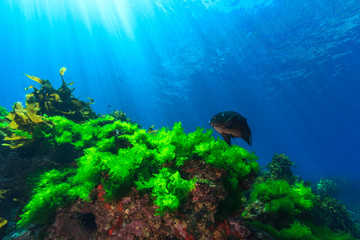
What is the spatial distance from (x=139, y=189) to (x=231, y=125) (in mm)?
1531

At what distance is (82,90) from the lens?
87.6m

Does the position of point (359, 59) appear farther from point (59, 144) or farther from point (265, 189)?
point (59, 144)

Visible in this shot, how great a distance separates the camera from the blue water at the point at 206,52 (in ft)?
84.4

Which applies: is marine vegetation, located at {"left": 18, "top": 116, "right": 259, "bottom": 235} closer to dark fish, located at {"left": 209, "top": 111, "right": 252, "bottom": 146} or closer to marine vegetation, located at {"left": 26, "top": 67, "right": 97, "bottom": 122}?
dark fish, located at {"left": 209, "top": 111, "right": 252, "bottom": 146}

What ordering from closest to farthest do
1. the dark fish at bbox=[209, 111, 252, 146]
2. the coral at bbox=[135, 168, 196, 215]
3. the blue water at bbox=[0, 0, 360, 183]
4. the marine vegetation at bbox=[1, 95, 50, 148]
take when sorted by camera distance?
the coral at bbox=[135, 168, 196, 215]
the dark fish at bbox=[209, 111, 252, 146]
the marine vegetation at bbox=[1, 95, 50, 148]
the blue water at bbox=[0, 0, 360, 183]

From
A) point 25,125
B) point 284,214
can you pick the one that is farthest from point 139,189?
point 25,125

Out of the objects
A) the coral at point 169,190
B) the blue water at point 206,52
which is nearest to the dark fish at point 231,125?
the coral at point 169,190

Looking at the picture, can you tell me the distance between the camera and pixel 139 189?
1940 mm

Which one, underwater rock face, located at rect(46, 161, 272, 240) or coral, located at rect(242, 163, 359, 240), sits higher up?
coral, located at rect(242, 163, 359, 240)

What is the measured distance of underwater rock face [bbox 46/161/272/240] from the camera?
69.7 inches

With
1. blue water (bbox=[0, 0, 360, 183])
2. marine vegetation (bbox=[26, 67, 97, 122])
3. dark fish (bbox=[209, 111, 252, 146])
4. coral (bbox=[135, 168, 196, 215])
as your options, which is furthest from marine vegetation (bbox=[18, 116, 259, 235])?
blue water (bbox=[0, 0, 360, 183])


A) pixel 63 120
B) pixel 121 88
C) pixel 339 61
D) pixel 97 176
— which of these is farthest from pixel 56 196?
pixel 121 88

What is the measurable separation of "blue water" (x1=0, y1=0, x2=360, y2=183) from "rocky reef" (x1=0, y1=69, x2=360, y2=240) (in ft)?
23.2

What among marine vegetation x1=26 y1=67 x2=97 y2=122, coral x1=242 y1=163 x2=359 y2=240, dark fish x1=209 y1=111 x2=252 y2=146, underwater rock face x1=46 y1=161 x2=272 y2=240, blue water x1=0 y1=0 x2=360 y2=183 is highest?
blue water x1=0 y1=0 x2=360 y2=183
